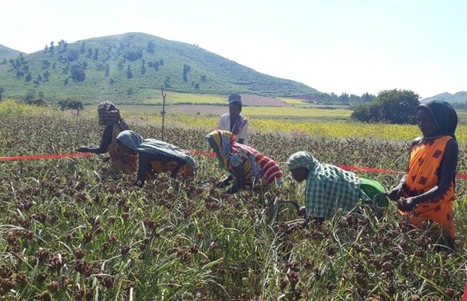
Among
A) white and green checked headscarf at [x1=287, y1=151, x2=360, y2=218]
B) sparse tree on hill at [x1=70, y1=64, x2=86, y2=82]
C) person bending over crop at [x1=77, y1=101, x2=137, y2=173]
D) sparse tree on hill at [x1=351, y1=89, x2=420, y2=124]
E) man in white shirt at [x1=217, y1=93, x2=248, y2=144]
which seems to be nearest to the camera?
white and green checked headscarf at [x1=287, y1=151, x2=360, y2=218]

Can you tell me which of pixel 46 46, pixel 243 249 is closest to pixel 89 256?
pixel 243 249

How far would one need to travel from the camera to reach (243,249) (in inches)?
146

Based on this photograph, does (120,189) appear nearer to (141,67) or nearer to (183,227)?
(183,227)

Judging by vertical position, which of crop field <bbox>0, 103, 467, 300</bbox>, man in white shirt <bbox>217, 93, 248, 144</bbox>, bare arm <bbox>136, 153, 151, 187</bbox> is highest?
man in white shirt <bbox>217, 93, 248, 144</bbox>

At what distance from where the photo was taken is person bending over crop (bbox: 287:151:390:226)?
4180mm

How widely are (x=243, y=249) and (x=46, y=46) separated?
17985cm

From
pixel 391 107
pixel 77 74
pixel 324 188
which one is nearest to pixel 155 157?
pixel 324 188

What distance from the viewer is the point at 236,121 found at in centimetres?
722

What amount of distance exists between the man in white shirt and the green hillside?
Answer: 8986 cm

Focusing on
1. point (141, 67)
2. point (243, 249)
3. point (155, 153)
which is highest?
point (141, 67)

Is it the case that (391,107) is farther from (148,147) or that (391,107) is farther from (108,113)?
(148,147)

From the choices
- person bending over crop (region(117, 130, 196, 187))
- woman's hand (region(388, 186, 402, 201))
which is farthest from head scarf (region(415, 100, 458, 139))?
person bending over crop (region(117, 130, 196, 187))

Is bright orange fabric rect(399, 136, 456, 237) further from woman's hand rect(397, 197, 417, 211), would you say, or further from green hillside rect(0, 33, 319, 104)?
green hillside rect(0, 33, 319, 104)

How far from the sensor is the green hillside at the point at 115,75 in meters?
113
